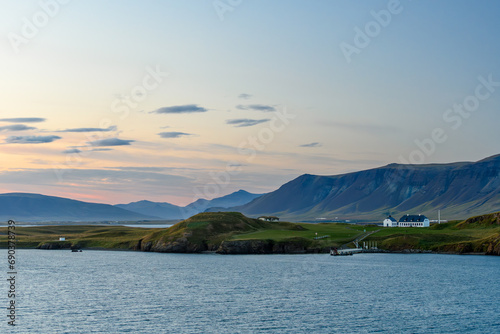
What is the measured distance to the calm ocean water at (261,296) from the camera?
73688 millimetres

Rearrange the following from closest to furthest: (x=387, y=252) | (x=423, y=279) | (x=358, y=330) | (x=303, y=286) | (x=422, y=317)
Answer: (x=358, y=330) → (x=422, y=317) → (x=303, y=286) → (x=423, y=279) → (x=387, y=252)

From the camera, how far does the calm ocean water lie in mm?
73688

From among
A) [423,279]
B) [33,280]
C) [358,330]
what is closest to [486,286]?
[423,279]

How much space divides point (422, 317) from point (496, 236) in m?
113

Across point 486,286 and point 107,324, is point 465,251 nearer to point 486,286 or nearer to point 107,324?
point 486,286

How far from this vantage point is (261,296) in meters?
96.0

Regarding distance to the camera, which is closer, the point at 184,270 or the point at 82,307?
the point at 82,307

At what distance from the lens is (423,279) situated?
389 ft

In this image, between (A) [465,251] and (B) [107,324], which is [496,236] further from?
(B) [107,324]

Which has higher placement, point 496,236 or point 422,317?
point 496,236

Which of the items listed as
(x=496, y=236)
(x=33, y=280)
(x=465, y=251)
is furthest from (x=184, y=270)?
(x=496, y=236)

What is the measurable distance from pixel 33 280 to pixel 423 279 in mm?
82183

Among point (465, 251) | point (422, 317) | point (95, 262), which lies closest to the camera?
point (422, 317)

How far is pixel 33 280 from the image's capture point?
118750mm
